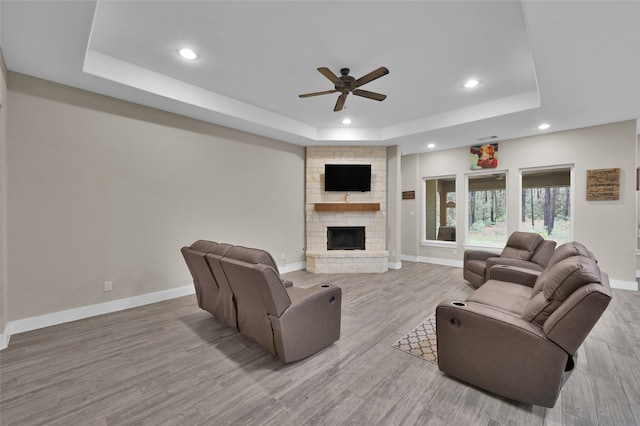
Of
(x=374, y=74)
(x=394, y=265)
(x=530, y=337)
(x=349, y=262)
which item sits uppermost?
(x=374, y=74)

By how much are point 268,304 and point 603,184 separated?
19.9 feet

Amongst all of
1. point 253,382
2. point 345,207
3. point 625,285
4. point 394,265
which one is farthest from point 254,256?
point 625,285

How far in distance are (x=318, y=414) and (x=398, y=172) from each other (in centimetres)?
532

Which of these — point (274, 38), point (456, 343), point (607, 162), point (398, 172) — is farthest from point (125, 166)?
point (607, 162)

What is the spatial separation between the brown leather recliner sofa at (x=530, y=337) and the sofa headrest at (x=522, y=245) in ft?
8.71

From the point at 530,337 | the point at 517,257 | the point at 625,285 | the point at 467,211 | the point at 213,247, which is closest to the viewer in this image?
the point at 530,337

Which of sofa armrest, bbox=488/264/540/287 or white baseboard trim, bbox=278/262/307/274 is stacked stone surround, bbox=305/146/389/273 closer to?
white baseboard trim, bbox=278/262/307/274

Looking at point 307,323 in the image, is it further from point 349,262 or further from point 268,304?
point 349,262

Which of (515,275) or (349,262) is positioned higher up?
(515,275)

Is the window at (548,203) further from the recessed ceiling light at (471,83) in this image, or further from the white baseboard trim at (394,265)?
the recessed ceiling light at (471,83)

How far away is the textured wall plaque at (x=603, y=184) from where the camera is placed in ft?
15.2

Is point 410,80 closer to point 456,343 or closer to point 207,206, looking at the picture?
point 456,343

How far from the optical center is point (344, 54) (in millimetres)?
3105

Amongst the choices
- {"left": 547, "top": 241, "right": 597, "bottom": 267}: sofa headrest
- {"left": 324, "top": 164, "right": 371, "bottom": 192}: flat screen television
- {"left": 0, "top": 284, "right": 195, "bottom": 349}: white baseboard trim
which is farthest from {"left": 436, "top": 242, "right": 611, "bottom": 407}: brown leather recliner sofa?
{"left": 324, "top": 164, "right": 371, "bottom": 192}: flat screen television
